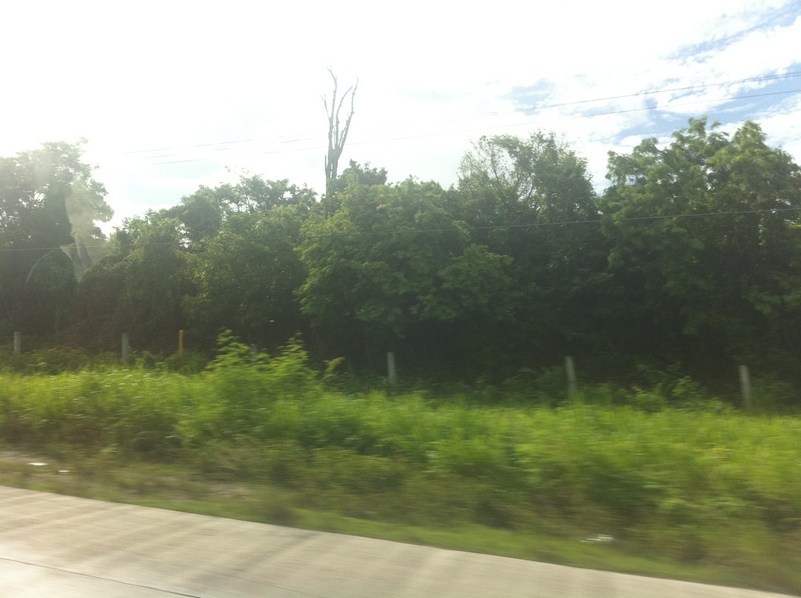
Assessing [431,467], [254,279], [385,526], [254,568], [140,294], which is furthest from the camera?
[140,294]

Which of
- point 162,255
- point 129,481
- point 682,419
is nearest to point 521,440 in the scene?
point 682,419

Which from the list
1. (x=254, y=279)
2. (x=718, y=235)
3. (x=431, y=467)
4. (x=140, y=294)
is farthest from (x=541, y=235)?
(x=431, y=467)

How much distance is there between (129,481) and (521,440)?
480 cm

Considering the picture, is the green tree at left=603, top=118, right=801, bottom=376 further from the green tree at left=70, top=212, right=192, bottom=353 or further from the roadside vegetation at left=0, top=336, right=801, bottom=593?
the green tree at left=70, top=212, right=192, bottom=353

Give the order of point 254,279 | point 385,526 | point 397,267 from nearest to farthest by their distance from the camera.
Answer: point 385,526, point 397,267, point 254,279

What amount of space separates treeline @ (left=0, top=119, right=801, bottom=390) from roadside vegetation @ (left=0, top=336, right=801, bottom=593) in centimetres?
997

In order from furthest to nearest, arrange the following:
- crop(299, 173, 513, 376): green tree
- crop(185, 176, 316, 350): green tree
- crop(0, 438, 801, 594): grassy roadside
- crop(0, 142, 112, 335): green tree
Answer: crop(0, 142, 112, 335): green tree, crop(185, 176, 316, 350): green tree, crop(299, 173, 513, 376): green tree, crop(0, 438, 801, 594): grassy roadside

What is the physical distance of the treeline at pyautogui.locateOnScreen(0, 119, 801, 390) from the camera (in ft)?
71.1

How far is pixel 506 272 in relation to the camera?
25.1 m

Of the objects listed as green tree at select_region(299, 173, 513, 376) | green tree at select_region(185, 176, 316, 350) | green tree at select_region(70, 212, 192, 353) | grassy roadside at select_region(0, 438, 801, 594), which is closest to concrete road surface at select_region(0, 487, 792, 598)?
grassy roadside at select_region(0, 438, 801, 594)

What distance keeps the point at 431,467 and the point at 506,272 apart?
56.8ft

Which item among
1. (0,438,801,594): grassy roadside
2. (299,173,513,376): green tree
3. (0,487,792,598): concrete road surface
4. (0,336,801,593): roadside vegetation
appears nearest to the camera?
(0,487,792,598): concrete road surface

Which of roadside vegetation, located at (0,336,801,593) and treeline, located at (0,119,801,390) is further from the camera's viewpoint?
treeline, located at (0,119,801,390)

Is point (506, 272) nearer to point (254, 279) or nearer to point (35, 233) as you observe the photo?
point (254, 279)
